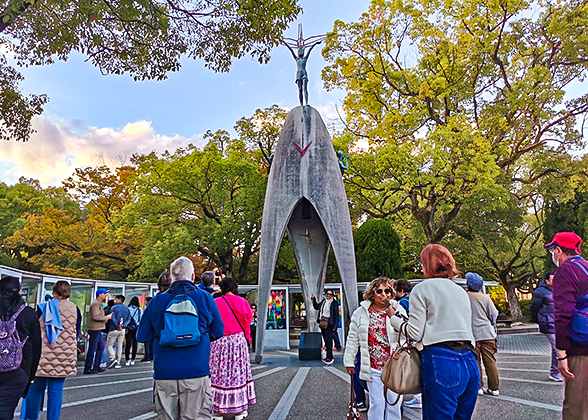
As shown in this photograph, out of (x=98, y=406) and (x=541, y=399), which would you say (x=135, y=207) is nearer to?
(x=98, y=406)

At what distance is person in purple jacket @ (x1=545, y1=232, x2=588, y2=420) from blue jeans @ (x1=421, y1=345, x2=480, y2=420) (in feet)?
3.43

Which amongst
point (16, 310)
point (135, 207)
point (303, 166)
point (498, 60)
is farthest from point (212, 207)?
point (16, 310)

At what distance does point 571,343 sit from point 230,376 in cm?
320

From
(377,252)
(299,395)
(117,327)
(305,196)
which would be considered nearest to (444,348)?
(299,395)

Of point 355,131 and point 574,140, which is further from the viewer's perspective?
point 355,131

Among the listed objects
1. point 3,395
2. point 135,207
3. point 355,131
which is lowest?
point 3,395

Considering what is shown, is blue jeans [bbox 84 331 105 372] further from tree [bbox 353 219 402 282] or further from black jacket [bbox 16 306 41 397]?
tree [bbox 353 219 402 282]

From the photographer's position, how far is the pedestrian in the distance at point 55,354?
3.94 meters

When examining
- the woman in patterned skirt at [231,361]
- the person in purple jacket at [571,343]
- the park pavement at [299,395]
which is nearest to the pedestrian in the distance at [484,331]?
the park pavement at [299,395]

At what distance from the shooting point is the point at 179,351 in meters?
3.11

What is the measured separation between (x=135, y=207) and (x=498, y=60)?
17655 mm

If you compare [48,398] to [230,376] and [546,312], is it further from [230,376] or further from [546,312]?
[546,312]

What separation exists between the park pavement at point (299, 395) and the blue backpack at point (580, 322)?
1690 millimetres

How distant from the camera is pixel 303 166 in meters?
9.42
